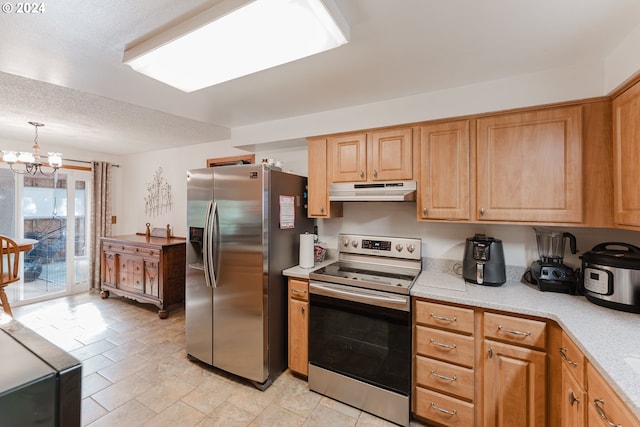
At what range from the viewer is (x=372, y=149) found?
2258mm

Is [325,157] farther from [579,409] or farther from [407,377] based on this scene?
[579,409]

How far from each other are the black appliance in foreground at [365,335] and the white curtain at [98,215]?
4.38 metres

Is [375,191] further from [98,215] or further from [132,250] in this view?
[98,215]

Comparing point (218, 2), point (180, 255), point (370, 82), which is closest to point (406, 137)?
point (370, 82)

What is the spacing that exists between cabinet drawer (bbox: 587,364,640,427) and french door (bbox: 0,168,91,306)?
6.02 m

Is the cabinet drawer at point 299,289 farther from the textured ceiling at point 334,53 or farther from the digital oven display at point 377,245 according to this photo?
the textured ceiling at point 334,53

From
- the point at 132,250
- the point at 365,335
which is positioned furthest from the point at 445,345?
the point at 132,250

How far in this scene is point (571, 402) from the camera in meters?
1.27

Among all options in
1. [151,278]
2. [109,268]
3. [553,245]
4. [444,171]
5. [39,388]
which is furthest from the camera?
[109,268]

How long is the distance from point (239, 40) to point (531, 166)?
1910mm

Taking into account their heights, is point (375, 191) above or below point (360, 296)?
above

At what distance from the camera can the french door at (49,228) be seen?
→ 3848 millimetres

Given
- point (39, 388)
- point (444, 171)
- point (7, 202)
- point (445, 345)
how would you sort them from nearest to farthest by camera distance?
point (39, 388), point (445, 345), point (444, 171), point (7, 202)

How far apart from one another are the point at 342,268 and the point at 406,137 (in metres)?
1.20
